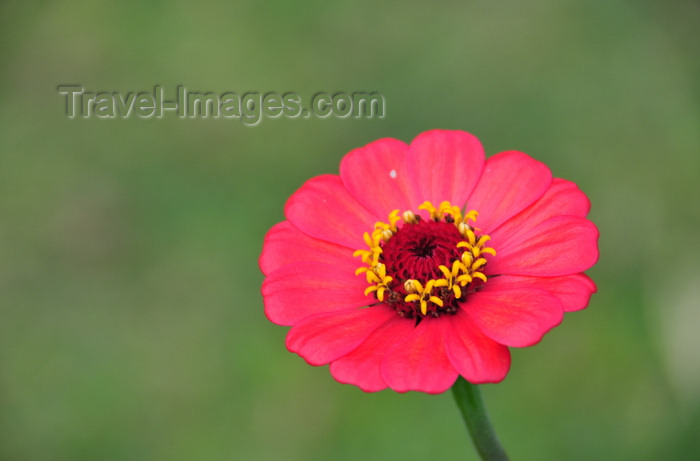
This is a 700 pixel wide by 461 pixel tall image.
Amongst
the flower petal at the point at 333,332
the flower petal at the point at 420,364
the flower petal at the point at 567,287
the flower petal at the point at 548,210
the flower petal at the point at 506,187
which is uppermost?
the flower petal at the point at 506,187

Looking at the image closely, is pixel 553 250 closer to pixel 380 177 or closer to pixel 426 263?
pixel 426 263

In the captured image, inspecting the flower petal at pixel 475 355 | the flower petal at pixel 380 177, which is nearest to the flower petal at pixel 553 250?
the flower petal at pixel 475 355

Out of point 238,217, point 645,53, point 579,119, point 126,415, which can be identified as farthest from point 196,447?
point 645,53

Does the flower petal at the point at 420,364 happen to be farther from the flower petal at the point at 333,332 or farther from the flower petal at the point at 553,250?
the flower petal at the point at 553,250

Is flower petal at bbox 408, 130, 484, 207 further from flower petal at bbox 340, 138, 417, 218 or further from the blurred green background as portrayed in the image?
the blurred green background

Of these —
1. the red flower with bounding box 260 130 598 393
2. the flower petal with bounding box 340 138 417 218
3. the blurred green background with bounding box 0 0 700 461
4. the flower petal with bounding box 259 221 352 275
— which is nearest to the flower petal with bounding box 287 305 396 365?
the red flower with bounding box 260 130 598 393

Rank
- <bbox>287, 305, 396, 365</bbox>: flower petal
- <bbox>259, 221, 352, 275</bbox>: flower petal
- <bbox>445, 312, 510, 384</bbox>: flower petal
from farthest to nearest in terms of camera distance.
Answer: <bbox>259, 221, 352, 275</bbox>: flower petal < <bbox>287, 305, 396, 365</bbox>: flower petal < <bbox>445, 312, 510, 384</bbox>: flower petal

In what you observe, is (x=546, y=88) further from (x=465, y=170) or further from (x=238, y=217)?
(x=465, y=170)

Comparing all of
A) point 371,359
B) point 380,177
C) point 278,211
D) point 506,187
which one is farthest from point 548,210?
point 278,211
